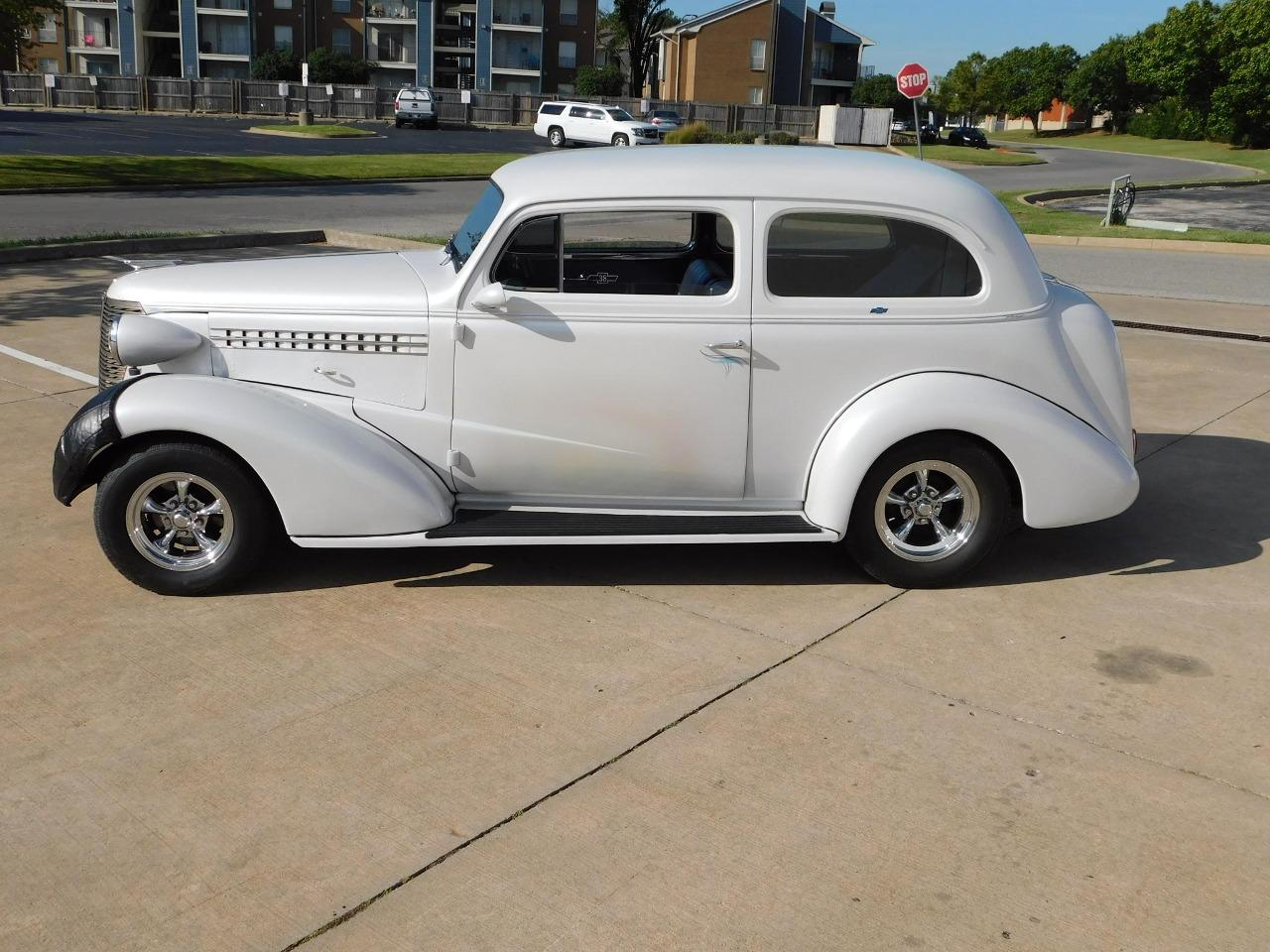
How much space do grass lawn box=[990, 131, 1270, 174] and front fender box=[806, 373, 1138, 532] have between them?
136 feet

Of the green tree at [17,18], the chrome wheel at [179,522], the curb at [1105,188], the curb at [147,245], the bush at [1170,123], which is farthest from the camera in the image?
the bush at [1170,123]

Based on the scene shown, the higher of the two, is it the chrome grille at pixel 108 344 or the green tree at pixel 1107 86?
the green tree at pixel 1107 86

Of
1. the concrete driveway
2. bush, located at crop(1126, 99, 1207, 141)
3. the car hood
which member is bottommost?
the concrete driveway

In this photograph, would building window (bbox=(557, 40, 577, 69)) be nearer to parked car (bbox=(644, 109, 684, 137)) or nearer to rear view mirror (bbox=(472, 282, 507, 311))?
parked car (bbox=(644, 109, 684, 137))

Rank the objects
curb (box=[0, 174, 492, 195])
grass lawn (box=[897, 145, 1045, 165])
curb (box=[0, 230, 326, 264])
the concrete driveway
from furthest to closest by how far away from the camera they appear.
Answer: grass lawn (box=[897, 145, 1045, 165]) → curb (box=[0, 174, 492, 195]) → curb (box=[0, 230, 326, 264]) → the concrete driveway

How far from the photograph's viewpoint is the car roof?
16.8 ft

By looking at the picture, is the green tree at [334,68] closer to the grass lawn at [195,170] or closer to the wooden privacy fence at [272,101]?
the wooden privacy fence at [272,101]

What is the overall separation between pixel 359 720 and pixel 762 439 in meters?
2.11

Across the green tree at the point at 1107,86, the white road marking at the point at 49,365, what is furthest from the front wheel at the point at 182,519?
the green tree at the point at 1107,86

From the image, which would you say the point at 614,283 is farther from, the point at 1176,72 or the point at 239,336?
the point at 1176,72

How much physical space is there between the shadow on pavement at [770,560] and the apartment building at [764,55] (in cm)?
7338

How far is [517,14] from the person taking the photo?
260 ft

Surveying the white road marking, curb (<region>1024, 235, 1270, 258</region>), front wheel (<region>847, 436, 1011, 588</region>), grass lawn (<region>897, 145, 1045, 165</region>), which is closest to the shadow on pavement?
front wheel (<region>847, 436, 1011, 588</region>)

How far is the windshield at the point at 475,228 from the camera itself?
5.25m
